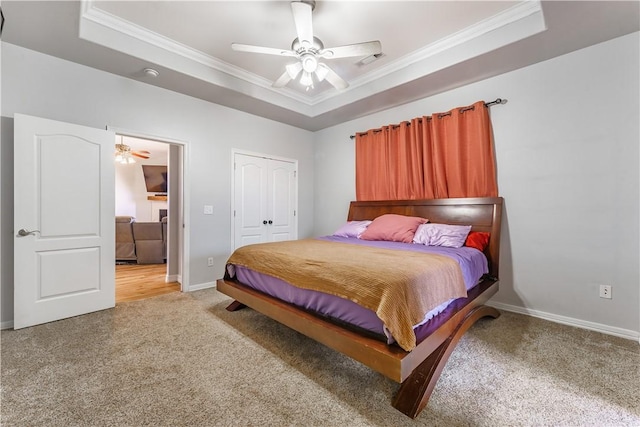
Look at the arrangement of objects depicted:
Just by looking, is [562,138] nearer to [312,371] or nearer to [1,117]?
[312,371]

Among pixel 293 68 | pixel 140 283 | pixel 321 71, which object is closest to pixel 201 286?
pixel 140 283

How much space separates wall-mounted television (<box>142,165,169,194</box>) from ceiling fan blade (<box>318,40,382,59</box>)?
7292 millimetres

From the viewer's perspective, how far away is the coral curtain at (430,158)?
307 cm

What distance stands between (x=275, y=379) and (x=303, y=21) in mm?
2563

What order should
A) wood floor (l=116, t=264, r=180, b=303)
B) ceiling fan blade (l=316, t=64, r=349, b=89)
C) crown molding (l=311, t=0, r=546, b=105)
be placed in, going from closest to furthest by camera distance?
Answer: 1. crown molding (l=311, t=0, r=546, b=105)
2. ceiling fan blade (l=316, t=64, r=349, b=89)
3. wood floor (l=116, t=264, r=180, b=303)

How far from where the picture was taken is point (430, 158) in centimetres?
349

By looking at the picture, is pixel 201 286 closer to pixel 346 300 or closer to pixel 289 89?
pixel 346 300

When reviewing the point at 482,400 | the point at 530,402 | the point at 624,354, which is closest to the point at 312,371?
the point at 482,400

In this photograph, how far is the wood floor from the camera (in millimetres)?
3469

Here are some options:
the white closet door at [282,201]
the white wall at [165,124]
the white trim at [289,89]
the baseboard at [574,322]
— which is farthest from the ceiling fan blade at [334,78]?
the baseboard at [574,322]

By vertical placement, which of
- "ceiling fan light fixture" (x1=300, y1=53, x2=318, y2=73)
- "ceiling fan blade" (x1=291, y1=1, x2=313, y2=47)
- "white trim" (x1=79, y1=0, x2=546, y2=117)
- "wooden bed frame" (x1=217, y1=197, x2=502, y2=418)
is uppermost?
"white trim" (x1=79, y1=0, x2=546, y2=117)

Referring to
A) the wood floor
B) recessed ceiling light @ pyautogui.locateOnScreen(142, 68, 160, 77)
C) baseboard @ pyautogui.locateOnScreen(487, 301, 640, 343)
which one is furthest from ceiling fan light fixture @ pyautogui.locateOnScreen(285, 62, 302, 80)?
baseboard @ pyautogui.locateOnScreen(487, 301, 640, 343)

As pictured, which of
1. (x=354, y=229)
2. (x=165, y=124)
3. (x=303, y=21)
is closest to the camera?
(x=303, y=21)

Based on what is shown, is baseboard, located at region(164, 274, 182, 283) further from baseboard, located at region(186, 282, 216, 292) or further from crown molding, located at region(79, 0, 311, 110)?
crown molding, located at region(79, 0, 311, 110)
